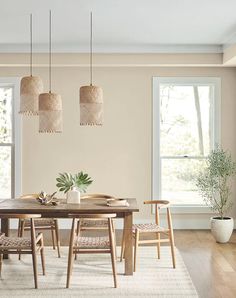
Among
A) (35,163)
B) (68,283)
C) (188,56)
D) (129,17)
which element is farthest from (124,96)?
(68,283)

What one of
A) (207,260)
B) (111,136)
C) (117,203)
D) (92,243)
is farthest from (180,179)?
(92,243)

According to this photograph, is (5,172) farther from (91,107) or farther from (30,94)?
(91,107)

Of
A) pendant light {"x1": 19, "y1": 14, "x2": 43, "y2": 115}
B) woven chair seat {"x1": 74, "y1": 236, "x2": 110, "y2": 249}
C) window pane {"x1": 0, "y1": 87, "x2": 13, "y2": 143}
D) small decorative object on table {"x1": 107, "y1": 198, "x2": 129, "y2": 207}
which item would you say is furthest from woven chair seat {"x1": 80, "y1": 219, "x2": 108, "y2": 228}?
window pane {"x1": 0, "y1": 87, "x2": 13, "y2": 143}

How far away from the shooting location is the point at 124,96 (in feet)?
26.3

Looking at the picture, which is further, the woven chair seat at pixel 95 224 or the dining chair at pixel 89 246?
the woven chair seat at pixel 95 224

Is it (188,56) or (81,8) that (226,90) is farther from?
(81,8)

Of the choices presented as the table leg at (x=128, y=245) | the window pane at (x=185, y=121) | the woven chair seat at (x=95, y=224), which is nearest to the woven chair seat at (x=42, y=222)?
the woven chair seat at (x=95, y=224)

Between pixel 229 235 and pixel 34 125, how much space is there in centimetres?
327

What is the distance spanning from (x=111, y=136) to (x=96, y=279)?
333 cm

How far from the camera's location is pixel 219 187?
7.32 meters

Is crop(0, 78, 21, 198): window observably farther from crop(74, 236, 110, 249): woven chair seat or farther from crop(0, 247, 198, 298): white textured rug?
crop(74, 236, 110, 249): woven chair seat

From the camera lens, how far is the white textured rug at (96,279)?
15.1 ft

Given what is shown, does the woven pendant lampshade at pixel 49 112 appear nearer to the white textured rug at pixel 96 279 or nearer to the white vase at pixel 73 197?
the white vase at pixel 73 197

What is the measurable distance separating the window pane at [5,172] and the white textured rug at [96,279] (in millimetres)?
2201
